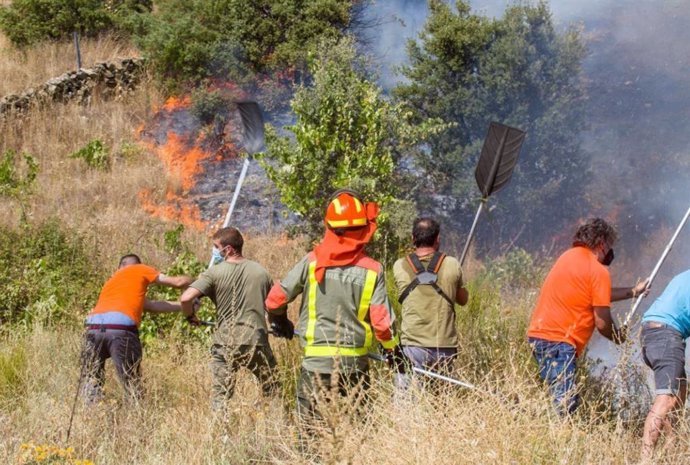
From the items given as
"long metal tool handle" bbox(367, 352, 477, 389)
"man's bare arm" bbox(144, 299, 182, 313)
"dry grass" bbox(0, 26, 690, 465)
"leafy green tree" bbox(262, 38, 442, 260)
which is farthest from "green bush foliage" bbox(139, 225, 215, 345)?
"long metal tool handle" bbox(367, 352, 477, 389)

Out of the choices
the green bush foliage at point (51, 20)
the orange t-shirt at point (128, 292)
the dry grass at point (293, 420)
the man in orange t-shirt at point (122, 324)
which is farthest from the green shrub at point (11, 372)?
the green bush foliage at point (51, 20)

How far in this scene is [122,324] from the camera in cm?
659

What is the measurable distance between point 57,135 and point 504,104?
8305 millimetres

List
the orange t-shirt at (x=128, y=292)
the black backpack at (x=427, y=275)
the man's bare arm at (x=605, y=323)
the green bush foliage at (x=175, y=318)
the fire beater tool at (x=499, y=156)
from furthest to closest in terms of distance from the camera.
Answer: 1. the green bush foliage at (x=175, y=318)
2. the fire beater tool at (x=499, y=156)
3. the orange t-shirt at (x=128, y=292)
4. the black backpack at (x=427, y=275)
5. the man's bare arm at (x=605, y=323)

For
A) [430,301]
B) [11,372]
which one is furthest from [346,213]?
[11,372]

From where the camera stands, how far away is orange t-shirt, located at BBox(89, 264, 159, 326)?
6648mm

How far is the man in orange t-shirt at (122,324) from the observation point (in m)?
6.54

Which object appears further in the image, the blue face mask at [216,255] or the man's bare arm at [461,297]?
the blue face mask at [216,255]

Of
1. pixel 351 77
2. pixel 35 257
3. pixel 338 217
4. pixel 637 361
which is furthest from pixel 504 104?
pixel 338 217

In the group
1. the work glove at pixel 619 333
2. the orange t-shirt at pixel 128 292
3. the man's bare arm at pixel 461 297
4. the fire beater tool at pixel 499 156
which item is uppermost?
the fire beater tool at pixel 499 156

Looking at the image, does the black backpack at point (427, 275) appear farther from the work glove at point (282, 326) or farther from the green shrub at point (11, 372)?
the green shrub at point (11, 372)

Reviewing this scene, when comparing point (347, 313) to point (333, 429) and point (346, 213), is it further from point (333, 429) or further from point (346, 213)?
point (333, 429)

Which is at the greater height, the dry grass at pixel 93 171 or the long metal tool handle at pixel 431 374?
the dry grass at pixel 93 171

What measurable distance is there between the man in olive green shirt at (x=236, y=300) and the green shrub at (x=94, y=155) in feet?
33.9
